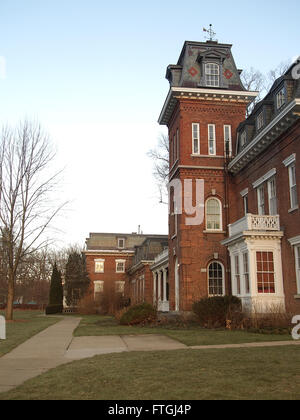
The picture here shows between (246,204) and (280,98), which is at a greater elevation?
(280,98)

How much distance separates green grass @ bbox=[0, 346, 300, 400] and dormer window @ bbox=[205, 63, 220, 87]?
20.1 m

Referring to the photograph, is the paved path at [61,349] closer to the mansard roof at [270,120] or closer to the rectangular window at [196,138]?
the mansard roof at [270,120]

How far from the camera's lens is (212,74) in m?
26.6

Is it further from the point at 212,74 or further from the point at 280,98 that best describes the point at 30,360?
the point at 212,74

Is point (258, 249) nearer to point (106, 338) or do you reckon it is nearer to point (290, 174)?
point (290, 174)

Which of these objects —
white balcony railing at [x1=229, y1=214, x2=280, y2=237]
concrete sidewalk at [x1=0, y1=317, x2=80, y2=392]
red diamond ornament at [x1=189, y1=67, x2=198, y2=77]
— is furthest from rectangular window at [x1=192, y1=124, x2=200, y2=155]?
concrete sidewalk at [x1=0, y1=317, x2=80, y2=392]

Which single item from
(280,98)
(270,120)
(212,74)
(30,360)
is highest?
(212,74)

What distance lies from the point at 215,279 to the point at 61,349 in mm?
13840

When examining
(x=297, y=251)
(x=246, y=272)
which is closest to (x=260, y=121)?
(x=297, y=251)

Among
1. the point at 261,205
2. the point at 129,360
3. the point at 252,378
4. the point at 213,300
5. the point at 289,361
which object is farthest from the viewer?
the point at 261,205
